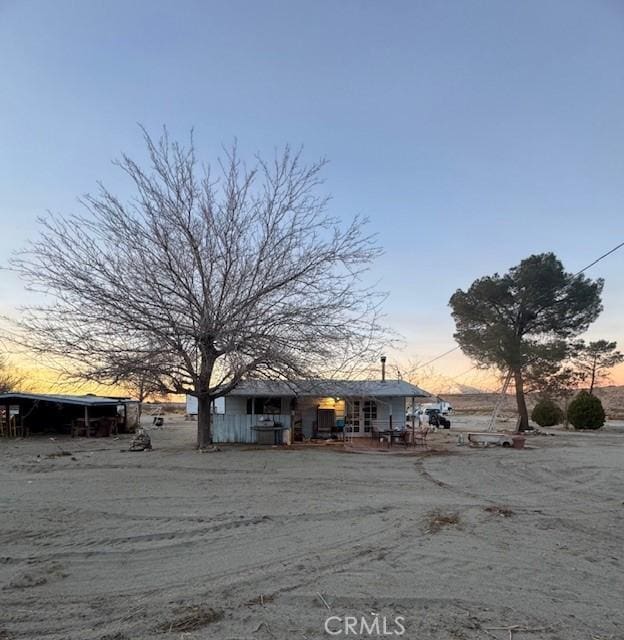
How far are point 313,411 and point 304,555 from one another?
17.3 m

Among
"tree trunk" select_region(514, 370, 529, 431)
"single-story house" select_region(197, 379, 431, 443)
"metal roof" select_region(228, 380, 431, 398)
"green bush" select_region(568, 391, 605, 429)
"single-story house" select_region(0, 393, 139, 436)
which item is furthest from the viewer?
"green bush" select_region(568, 391, 605, 429)

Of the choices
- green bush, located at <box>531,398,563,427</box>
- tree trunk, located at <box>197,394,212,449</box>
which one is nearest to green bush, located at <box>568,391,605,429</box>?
green bush, located at <box>531,398,563,427</box>

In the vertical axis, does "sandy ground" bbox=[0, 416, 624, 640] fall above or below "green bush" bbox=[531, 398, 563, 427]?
Answer: below

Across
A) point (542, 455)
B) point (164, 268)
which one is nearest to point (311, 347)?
point (164, 268)

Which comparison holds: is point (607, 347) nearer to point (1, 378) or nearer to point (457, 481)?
point (457, 481)

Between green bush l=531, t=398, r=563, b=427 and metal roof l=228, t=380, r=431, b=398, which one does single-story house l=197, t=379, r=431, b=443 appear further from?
green bush l=531, t=398, r=563, b=427

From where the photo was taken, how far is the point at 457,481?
38.7 ft

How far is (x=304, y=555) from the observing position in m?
5.89

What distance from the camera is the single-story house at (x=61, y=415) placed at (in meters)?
26.8

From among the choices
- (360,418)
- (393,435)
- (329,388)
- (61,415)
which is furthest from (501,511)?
(61,415)

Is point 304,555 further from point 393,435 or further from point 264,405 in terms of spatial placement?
point 264,405

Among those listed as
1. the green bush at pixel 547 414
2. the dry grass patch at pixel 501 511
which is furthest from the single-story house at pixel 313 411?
the green bush at pixel 547 414

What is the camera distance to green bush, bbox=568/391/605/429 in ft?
105

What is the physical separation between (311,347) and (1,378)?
153 ft
